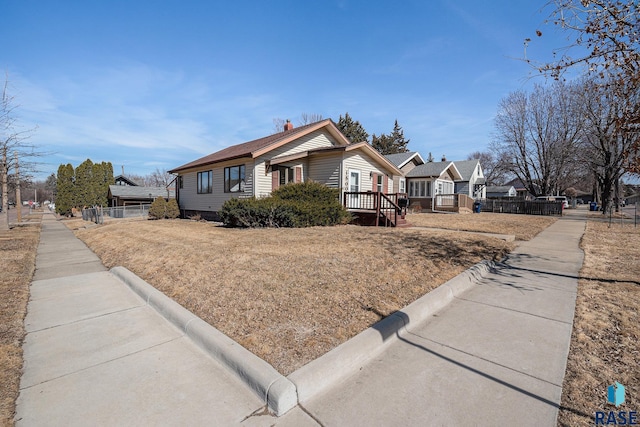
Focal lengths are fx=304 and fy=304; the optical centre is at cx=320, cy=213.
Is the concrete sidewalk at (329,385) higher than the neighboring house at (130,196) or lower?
lower

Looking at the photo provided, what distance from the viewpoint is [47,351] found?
10.8 ft

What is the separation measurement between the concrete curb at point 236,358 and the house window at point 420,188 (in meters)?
27.0

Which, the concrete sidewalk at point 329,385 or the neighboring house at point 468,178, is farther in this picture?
the neighboring house at point 468,178

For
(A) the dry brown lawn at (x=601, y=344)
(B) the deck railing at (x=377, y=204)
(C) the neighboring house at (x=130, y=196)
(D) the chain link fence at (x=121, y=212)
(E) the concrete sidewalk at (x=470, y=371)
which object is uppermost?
(C) the neighboring house at (x=130, y=196)

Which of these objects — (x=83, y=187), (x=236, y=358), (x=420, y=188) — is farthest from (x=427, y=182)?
(x=83, y=187)

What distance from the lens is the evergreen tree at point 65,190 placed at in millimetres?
36188

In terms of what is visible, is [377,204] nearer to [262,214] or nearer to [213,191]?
[262,214]

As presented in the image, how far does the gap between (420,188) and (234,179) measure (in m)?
19.1

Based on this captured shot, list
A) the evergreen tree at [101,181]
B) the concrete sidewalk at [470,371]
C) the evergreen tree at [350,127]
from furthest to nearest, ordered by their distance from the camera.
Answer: the evergreen tree at [350,127]
the evergreen tree at [101,181]
the concrete sidewalk at [470,371]

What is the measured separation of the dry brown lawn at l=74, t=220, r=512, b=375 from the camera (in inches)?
136

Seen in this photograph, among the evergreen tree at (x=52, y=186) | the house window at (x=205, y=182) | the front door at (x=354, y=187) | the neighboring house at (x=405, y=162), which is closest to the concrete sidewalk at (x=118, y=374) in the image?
the front door at (x=354, y=187)

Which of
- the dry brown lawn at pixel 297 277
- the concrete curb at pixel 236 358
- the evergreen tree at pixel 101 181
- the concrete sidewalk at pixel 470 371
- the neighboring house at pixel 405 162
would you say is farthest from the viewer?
the evergreen tree at pixel 101 181

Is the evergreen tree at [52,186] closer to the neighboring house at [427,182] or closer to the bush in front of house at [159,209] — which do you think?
the bush in front of house at [159,209]

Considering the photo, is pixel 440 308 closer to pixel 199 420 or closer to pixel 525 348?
pixel 525 348
